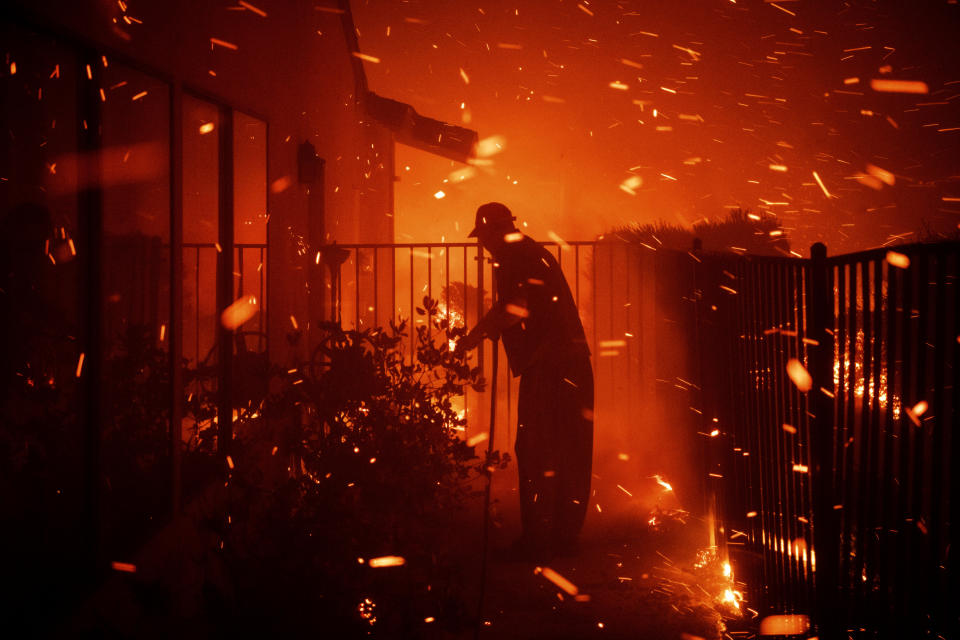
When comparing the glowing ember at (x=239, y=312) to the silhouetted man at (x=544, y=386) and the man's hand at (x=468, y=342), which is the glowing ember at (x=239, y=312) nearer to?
the man's hand at (x=468, y=342)

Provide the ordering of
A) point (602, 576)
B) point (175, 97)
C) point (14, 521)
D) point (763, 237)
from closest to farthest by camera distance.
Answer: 1. point (14, 521)
2. point (175, 97)
3. point (602, 576)
4. point (763, 237)

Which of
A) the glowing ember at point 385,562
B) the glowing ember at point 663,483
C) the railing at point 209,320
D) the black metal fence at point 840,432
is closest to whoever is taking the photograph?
the black metal fence at point 840,432

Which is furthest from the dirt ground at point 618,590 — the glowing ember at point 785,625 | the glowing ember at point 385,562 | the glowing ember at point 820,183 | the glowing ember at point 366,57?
the glowing ember at point 820,183

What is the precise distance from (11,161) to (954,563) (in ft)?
12.6

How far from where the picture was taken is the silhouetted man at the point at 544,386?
4.67m

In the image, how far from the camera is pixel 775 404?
10.4 ft

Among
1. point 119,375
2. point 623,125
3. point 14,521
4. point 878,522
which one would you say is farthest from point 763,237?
point 623,125

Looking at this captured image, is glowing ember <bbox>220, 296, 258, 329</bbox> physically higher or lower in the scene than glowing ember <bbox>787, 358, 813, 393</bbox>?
higher

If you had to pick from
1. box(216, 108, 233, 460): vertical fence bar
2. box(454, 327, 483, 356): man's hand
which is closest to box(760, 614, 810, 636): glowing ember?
box(454, 327, 483, 356): man's hand

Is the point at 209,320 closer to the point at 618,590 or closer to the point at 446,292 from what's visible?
the point at 446,292

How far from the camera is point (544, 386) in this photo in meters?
4.75

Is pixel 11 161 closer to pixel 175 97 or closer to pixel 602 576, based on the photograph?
pixel 175 97

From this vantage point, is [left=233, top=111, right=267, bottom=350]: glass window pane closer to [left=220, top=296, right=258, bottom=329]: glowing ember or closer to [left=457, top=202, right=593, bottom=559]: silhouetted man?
[left=220, top=296, right=258, bottom=329]: glowing ember

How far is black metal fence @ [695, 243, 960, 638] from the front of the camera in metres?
1.92
